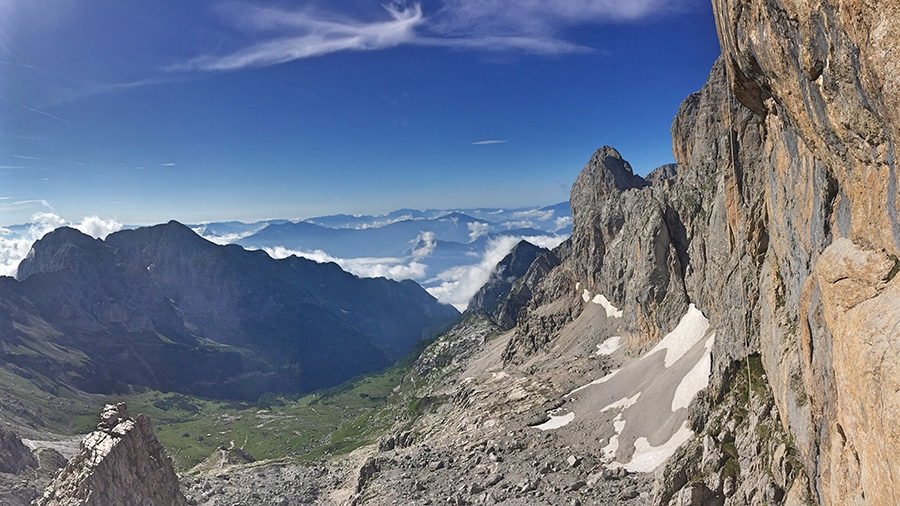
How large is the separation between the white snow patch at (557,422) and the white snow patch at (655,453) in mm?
21596

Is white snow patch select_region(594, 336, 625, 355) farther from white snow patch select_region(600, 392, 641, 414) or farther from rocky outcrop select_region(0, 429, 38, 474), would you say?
rocky outcrop select_region(0, 429, 38, 474)

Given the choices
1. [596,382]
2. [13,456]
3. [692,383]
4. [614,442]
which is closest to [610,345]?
[596,382]

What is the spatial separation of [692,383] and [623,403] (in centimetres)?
1338

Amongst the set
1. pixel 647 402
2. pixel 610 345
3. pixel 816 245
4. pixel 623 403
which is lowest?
pixel 610 345

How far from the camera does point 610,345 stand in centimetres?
13100

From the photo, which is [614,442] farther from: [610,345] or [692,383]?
[610,345]

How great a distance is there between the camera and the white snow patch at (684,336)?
88000 millimetres

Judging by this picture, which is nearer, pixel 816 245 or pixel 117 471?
pixel 816 245

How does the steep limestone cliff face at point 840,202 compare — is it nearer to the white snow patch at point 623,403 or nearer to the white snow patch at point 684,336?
the white snow patch at point 623,403

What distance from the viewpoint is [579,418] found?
8431 cm

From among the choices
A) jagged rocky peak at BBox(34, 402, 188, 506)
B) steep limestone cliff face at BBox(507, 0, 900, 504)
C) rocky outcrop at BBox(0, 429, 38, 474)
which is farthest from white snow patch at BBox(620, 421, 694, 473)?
rocky outcrop at BBox(0, 429, 38, 474)

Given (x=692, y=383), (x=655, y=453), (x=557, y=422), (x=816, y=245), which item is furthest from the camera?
(x=557, y=422)

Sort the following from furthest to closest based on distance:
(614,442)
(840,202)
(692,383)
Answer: (692,383), (614,442), (840,202)

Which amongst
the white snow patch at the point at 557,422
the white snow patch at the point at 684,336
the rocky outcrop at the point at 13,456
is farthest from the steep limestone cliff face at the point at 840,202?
the rocky outcrop at the point at 13,456
